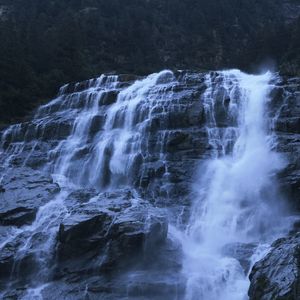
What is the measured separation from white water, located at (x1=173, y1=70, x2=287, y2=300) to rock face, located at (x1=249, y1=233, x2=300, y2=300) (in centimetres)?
205

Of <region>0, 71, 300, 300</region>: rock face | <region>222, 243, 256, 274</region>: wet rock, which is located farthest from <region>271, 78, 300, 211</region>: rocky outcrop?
<region>222, 243, 256, 274</region>: wet rock

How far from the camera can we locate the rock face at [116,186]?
719 inches

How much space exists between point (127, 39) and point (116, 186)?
3784cm

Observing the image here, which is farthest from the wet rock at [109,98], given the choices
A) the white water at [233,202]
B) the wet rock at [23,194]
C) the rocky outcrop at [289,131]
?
the rocky outcrop at [289,131]

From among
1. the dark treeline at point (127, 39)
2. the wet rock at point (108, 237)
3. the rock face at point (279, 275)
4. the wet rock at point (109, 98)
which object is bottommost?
the rock face at point (279, 275)

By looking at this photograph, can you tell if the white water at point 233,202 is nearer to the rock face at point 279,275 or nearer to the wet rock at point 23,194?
the rock face at point 279,275

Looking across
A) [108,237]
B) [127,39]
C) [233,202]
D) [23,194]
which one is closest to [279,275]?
[108,237]

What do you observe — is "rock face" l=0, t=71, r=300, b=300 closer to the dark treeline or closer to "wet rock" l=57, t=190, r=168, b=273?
"wet rock" l=57, t=190, r=168, b=273

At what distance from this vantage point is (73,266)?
19188 mm

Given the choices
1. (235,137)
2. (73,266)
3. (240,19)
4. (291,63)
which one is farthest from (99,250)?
(240,19)

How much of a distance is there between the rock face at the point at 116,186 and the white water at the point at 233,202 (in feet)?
1.72

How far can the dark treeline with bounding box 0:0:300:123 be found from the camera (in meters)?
44.0

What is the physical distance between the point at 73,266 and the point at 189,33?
52522 millimetres

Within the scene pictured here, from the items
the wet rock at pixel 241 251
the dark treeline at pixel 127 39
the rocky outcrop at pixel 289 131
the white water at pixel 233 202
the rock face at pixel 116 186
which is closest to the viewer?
the white water at pixel 233 202
